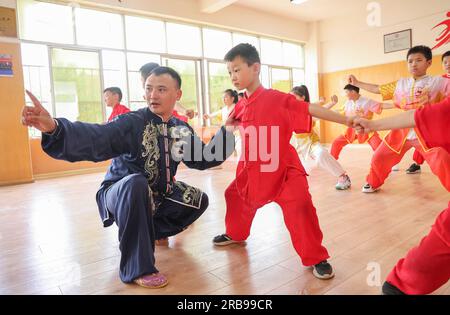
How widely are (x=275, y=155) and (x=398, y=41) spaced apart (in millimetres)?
8248

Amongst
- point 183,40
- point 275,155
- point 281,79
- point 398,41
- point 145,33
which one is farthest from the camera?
point 281,79

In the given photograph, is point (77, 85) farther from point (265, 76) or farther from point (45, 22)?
point (265, 76)

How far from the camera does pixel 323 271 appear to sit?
1584mm

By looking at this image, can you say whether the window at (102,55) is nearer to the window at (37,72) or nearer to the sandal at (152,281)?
the window at (37,72)

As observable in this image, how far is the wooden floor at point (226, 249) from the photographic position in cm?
157

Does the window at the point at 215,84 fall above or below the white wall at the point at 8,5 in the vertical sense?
below

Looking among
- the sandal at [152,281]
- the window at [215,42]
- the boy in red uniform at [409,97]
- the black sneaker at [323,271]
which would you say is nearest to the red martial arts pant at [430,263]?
the black sneaker at [323,271]

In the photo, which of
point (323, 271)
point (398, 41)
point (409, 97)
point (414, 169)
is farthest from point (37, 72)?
point (398, 41)

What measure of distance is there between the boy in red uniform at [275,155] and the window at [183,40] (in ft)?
18.5

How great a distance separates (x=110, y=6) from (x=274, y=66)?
4.80m

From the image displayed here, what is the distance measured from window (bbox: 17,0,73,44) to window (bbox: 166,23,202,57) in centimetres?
198

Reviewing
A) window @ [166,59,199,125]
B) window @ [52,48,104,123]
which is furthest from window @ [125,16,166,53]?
window @ [52,48,104,123]
